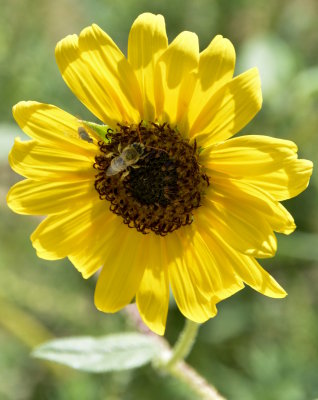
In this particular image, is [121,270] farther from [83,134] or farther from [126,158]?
[83,134]

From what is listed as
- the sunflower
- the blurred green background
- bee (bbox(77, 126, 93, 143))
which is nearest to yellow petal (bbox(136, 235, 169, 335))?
the sunflower

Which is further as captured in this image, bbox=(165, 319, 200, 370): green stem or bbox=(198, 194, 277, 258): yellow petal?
bbox=(165, 319, 200, 370): green stem

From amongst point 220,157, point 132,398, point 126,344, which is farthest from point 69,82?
point 132,398

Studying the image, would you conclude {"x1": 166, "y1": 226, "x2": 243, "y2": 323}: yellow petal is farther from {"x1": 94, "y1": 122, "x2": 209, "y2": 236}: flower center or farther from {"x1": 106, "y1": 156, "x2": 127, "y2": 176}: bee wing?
{"x1": 106, "y1": 156, "x2": 127, "y2": 176}: bee wing

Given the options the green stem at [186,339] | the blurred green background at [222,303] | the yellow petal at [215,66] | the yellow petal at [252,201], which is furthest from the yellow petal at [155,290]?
the blurred green background at [222,303]

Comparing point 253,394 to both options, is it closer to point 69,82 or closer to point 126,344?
point 126,344

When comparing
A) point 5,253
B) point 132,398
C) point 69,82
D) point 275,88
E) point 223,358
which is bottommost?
point 223,358

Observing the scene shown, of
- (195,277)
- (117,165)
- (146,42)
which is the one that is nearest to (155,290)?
(195,277)

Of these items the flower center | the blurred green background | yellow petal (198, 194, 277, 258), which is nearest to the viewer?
yellow petal (198, 194, 277, 258)
